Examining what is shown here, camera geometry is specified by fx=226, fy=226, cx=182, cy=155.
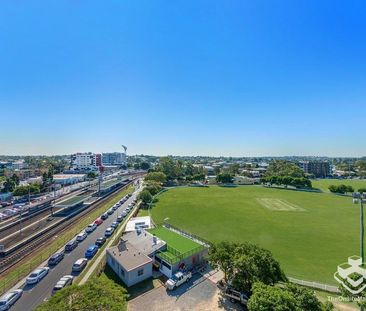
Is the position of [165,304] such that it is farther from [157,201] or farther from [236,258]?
[157,201]

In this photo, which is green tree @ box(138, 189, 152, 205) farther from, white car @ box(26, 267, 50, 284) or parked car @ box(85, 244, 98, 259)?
white car @ box(26, 267, 50, 284)

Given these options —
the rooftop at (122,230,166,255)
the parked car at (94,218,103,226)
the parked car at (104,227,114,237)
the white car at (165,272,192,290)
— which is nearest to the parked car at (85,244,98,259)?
the rooftop at (122,230,166,255)

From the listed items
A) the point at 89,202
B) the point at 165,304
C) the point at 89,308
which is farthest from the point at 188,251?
the point at 89,202

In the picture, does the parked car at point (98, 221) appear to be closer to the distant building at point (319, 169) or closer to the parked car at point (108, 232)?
the parked car at point (108, 232)

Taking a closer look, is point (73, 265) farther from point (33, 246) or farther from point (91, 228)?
point (91, 228)

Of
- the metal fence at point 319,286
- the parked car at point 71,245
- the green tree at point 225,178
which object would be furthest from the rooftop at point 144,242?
the green tree at point 225,178
